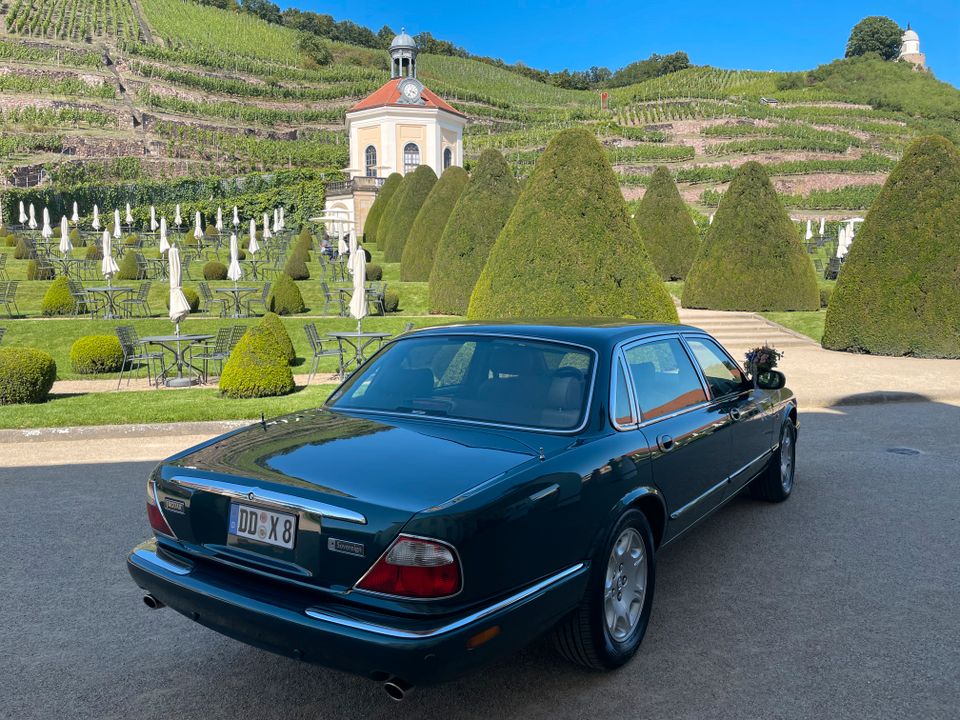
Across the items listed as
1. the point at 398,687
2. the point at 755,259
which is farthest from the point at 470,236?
the point at 398,687

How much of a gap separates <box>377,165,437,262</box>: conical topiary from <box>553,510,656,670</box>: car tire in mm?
27938

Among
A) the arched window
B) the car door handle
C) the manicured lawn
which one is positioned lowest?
the manicured lawn

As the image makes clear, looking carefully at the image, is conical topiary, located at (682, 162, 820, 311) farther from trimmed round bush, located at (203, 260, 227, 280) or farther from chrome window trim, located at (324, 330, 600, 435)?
chrome window trim, located at (324, 330, 600, 435)

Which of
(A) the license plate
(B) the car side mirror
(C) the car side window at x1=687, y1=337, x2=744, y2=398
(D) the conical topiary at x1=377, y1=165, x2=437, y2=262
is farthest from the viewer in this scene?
(D) the conical topiary at x1=377, y1=165, x2=437, y2=262

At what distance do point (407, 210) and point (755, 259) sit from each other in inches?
626

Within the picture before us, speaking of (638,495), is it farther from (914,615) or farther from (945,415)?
(945,415)

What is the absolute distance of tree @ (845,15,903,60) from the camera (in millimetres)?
113250

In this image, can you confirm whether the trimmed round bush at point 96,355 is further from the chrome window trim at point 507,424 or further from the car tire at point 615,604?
the car tire at point 615,604

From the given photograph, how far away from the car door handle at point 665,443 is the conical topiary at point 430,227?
2121 centimetres

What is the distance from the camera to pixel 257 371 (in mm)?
11125

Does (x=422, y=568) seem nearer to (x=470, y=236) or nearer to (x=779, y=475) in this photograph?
(x=779, y=475)

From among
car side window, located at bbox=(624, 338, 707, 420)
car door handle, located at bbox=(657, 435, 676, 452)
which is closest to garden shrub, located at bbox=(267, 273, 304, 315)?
car side window, located at bbox=(624, 338, 707, 420)

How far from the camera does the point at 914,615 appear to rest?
12.6 ft

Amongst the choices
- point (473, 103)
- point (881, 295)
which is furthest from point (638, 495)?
point (473, 103)
